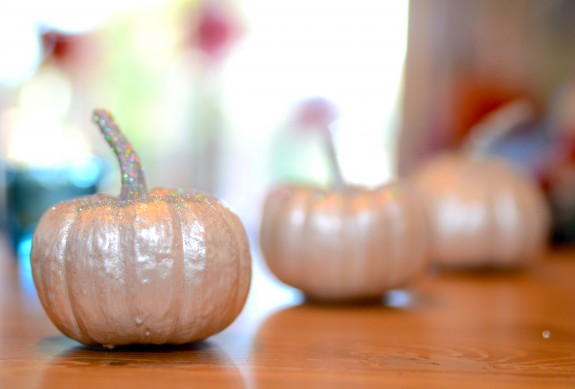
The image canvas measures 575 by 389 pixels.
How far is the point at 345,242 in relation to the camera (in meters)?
1.40

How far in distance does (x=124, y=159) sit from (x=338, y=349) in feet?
1.15

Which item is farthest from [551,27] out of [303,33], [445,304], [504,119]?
[445,304]

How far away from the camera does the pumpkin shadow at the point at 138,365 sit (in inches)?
34.1

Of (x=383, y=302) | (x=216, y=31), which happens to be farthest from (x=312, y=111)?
(x=383, y=302)

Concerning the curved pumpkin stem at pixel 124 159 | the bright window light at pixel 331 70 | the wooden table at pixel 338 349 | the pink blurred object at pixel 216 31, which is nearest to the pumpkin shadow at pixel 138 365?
the wooden table at pixel 338 349

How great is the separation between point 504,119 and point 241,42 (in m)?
1.34

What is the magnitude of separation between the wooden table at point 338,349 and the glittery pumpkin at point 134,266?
4 centimetres

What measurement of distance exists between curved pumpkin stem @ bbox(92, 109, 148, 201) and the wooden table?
19 cm

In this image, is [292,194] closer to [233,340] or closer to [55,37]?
[233,340]

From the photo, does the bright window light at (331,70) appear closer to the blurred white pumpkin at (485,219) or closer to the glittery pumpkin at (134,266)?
the blurred white pumpkin at (485,219)

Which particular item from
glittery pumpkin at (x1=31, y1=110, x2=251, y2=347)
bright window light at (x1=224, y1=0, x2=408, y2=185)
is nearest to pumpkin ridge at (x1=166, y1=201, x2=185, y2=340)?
glittery pumpkin at (x1=31, y1=110, x2=251, y2=347)

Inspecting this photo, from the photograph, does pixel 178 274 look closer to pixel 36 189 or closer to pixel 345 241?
pixel 345 241

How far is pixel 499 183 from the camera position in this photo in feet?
6.14

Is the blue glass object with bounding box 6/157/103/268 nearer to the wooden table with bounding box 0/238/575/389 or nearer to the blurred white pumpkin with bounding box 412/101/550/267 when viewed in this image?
the wooden table with bounding box 0/238/575/389
